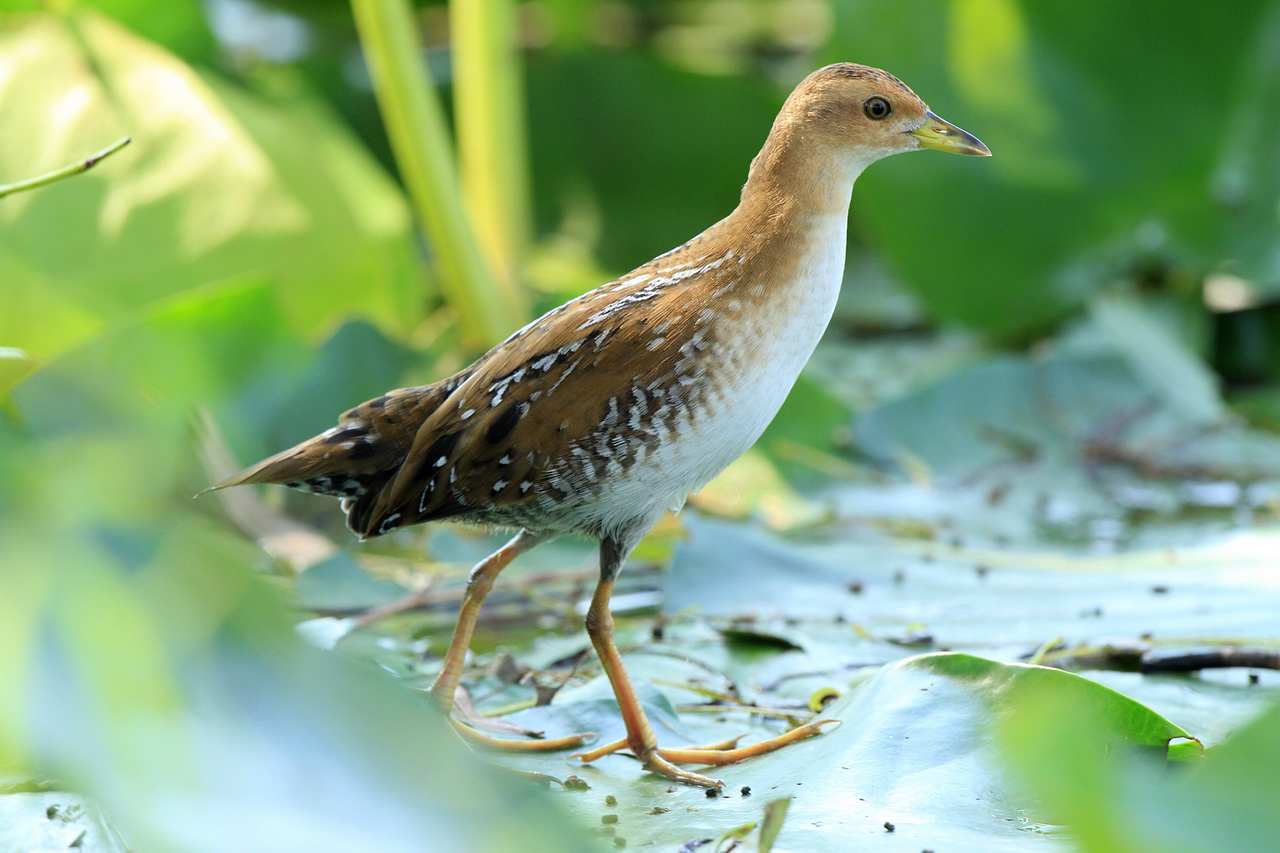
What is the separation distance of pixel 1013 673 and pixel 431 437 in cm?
64

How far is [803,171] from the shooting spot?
1622 mm

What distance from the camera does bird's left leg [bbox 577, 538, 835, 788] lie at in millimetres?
1557

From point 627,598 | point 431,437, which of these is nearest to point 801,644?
point 627,598

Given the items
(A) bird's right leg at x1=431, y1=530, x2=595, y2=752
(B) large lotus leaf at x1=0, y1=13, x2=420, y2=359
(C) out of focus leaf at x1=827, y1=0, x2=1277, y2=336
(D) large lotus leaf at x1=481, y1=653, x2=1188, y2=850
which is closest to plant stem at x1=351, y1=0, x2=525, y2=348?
(B) large lotus leaf at x1=0, y1=13, x2=420, y2=359

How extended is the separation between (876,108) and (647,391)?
39cm

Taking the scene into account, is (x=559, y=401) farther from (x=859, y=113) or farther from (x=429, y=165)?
(x=429, y=165)

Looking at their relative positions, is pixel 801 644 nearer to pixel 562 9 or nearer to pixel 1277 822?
pixel 1277 822

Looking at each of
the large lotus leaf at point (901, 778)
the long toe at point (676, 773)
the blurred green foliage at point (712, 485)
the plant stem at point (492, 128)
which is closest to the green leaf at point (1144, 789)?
the blurred green foliage at point (712, 485)

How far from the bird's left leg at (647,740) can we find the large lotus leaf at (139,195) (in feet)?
3.60

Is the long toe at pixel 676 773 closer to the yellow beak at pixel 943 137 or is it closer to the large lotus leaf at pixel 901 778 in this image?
the large lotus leaf at pixel 901 778

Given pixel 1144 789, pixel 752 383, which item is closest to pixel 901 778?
pixel 752 383

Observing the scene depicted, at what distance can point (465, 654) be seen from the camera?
1.75 m

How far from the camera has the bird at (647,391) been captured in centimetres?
156

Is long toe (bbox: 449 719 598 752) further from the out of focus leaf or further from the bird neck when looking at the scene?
the out of focus leaf
